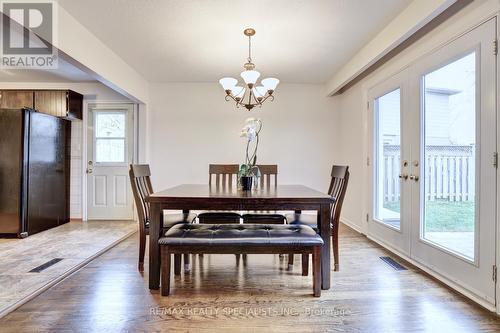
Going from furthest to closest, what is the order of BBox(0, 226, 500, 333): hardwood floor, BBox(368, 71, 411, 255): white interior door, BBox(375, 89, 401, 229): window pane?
1. BBox(375, 89, 401, 229): window pane
2. BBox(368, 71, 411, 255): white interior door
3. BBox(0, 226, 500, 333): hardwood floor

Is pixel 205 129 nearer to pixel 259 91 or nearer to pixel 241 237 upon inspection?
pixel 259 91

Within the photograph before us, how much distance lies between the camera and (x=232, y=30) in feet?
9.25

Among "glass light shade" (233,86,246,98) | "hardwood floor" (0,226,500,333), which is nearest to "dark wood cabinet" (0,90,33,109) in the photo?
"hardwood floor" (0,226,500,333)

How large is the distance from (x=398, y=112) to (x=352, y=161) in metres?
1.33

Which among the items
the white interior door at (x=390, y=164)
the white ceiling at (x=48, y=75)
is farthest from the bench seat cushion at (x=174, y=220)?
the white ceiling at (x=48, y=75)

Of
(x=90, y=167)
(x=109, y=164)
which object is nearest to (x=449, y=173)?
(x=109, y=164)

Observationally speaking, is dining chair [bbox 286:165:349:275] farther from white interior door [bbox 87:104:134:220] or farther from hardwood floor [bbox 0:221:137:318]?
white interior door [bbox 87:104:134:220]

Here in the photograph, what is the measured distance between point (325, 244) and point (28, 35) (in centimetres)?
343

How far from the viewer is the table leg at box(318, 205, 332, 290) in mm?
2098

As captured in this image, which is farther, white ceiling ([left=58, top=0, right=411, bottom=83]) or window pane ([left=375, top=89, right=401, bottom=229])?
window pane ([left=375, top=89, right=401, bottom=229])

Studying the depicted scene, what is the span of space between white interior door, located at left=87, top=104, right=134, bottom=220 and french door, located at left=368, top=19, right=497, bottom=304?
4.01 m

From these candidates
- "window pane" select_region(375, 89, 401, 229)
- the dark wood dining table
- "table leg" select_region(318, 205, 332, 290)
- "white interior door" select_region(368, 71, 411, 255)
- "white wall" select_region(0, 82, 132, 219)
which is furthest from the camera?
"white wall" select_region(0, 82, 132, 219)

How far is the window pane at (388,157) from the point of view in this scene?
3.09 m

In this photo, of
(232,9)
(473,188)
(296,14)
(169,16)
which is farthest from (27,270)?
(473,188)
